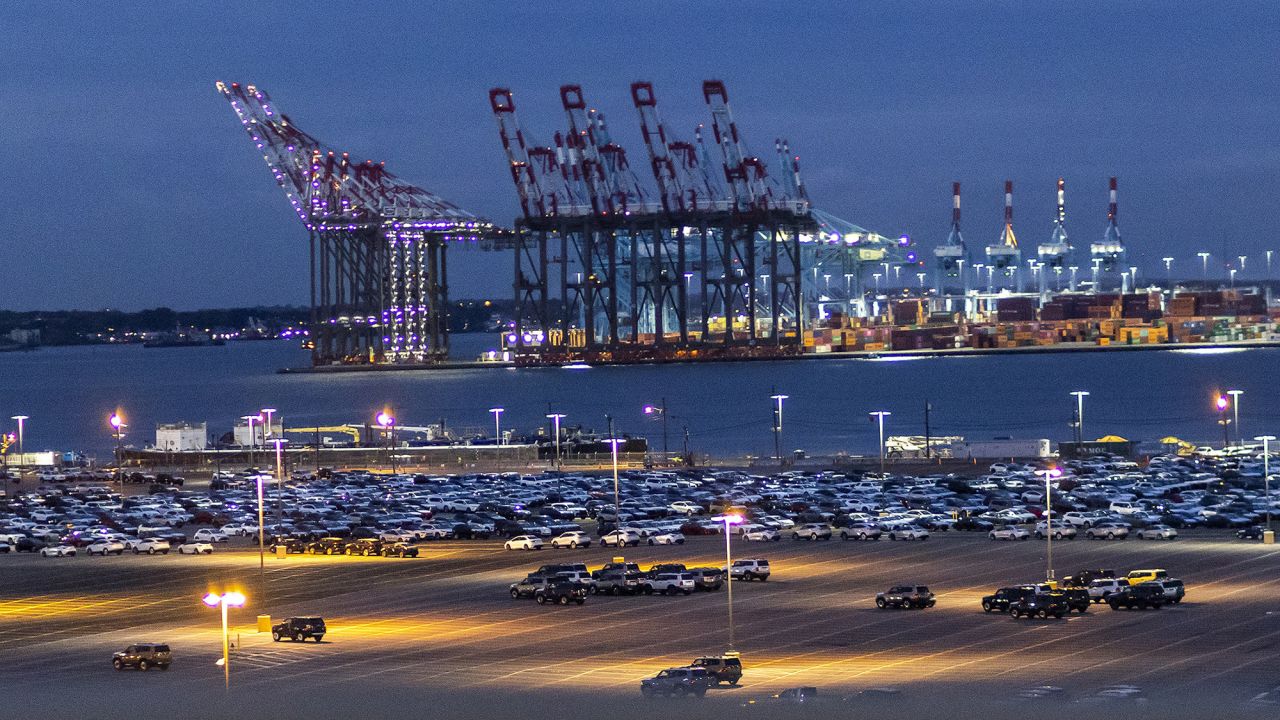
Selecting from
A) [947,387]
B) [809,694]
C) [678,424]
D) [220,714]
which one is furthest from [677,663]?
[947,387]

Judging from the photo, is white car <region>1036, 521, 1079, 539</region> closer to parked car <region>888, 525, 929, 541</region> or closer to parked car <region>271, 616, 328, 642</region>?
parked car <region>888, 525, 929, 541</region>

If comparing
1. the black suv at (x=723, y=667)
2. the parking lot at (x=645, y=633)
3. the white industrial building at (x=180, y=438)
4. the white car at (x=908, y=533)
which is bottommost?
the parking lot at (x=645, y=633)

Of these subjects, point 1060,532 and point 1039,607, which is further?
point 1060,532

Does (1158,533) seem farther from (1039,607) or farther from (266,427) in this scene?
(266,427)

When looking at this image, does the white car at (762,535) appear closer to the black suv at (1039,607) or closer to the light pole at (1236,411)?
the black suv at (1039,607)

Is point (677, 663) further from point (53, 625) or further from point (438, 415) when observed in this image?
point (438, 415)

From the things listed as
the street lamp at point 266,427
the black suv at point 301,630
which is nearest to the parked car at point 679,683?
the black suv at point 301,630

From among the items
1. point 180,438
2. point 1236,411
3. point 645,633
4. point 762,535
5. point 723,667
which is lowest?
point 645,633

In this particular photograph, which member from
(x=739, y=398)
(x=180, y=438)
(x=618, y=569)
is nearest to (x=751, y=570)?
(x=618, y=569)
